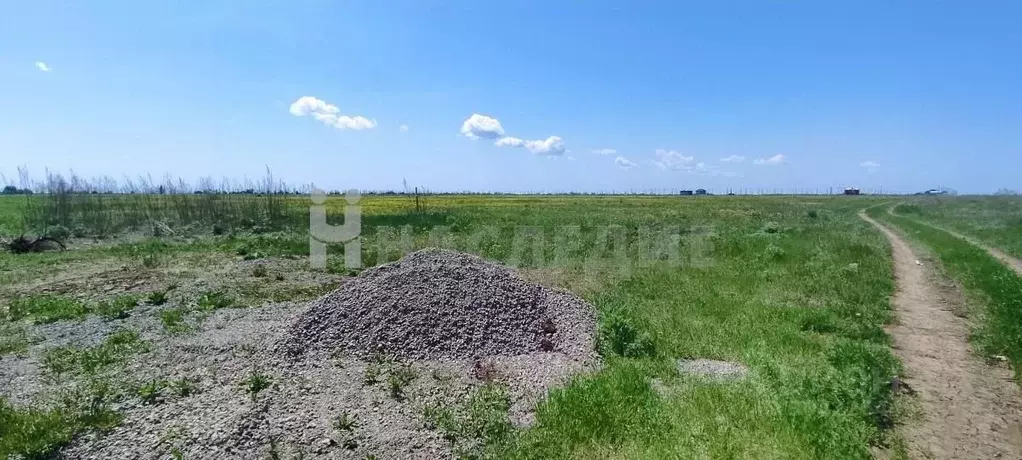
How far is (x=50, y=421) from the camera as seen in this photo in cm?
416

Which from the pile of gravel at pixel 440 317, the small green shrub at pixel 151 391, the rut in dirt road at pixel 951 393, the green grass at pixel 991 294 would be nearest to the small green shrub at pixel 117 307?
the pile of gravel at pixel 440 317

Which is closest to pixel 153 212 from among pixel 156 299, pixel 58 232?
pixel 58 232

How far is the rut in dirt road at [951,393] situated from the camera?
13.4 feet

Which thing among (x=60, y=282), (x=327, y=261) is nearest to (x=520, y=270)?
(x=327, y=261)

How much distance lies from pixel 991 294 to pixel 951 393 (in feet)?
17.8

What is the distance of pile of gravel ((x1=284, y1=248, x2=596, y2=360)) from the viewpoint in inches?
232

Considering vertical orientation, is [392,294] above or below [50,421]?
above

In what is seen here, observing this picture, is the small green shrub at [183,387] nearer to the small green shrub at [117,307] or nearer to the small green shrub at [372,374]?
the small green shrub at [372,374]

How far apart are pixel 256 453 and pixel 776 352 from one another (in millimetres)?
5507

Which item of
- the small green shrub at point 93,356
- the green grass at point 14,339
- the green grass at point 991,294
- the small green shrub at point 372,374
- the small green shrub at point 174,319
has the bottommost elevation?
the green grass at point 14,339

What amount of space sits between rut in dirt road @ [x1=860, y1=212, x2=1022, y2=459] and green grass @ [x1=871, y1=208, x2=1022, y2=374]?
0.24 meters

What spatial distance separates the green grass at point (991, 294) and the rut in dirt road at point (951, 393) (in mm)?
241

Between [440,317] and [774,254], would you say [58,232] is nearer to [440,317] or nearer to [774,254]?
[440,317]

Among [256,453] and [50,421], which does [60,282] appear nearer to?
[50,421]
